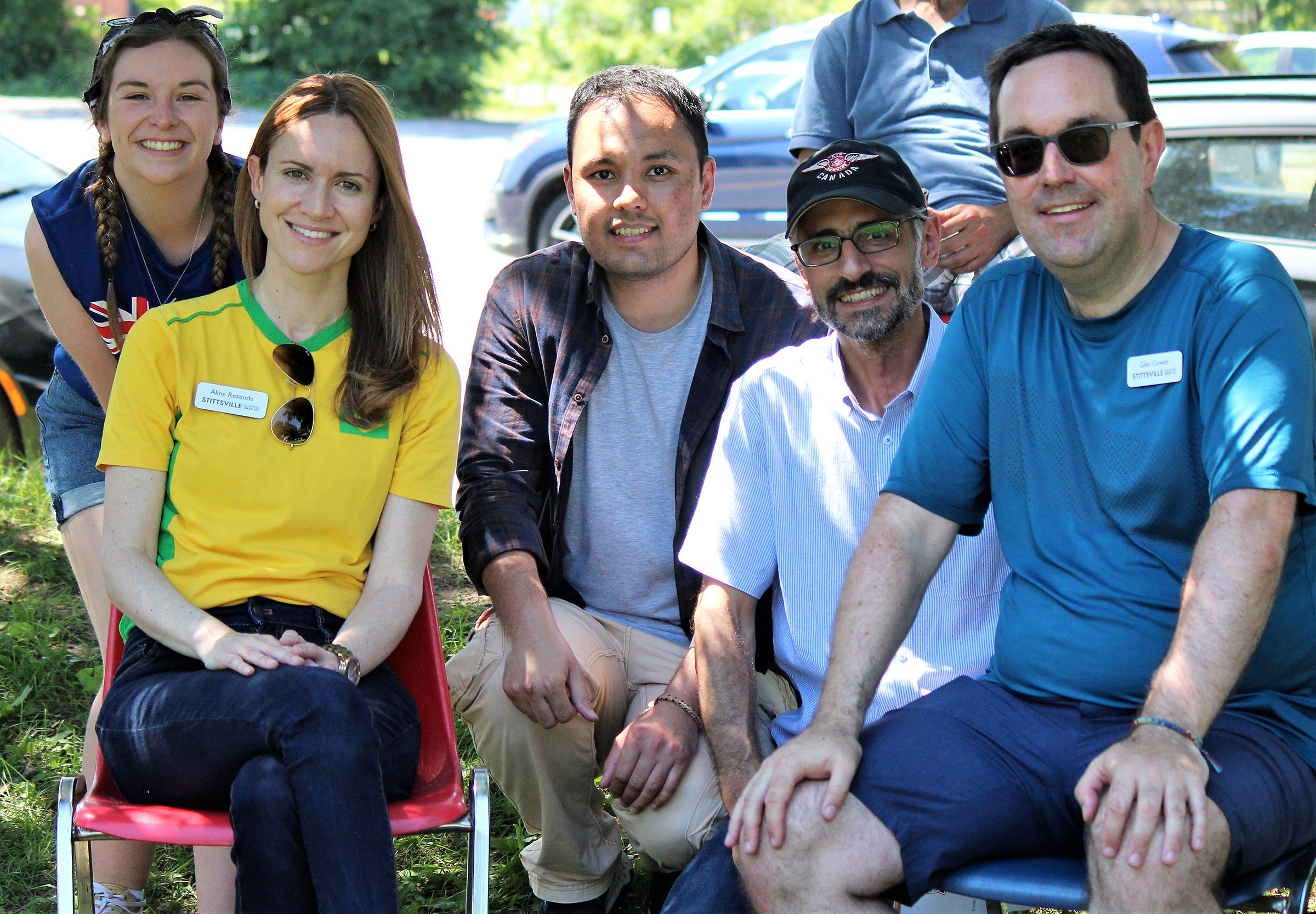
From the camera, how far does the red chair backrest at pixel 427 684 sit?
2.49 metres

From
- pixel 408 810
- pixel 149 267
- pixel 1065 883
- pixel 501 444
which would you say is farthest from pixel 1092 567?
pixel 149 267

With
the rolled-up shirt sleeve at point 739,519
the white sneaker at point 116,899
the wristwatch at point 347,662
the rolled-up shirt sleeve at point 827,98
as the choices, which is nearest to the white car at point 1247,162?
the rolled-up shirt sleeve at point 827,98

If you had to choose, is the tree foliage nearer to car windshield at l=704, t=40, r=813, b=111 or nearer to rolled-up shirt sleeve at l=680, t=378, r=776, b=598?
car windshield at l=704, t=40, r=813, b=111

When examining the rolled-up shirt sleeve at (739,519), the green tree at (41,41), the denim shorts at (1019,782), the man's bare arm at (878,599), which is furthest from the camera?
the green tree at (41,41)

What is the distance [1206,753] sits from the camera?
1997 millimetres

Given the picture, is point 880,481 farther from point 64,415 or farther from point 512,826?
point 64,415

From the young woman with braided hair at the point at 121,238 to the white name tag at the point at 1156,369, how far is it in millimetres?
1941

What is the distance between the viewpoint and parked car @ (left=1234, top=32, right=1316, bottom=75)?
6.05 m

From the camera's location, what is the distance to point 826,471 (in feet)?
8.84

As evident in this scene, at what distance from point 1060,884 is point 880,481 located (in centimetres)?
91

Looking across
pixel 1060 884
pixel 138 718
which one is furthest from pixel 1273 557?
pixel 138 718

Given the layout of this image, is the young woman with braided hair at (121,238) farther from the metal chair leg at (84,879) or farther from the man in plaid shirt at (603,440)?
the man in plaid shirt at (603,440)

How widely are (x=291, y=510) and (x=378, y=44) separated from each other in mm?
25203

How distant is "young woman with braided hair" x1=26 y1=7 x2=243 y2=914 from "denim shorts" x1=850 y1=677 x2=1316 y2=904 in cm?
171
